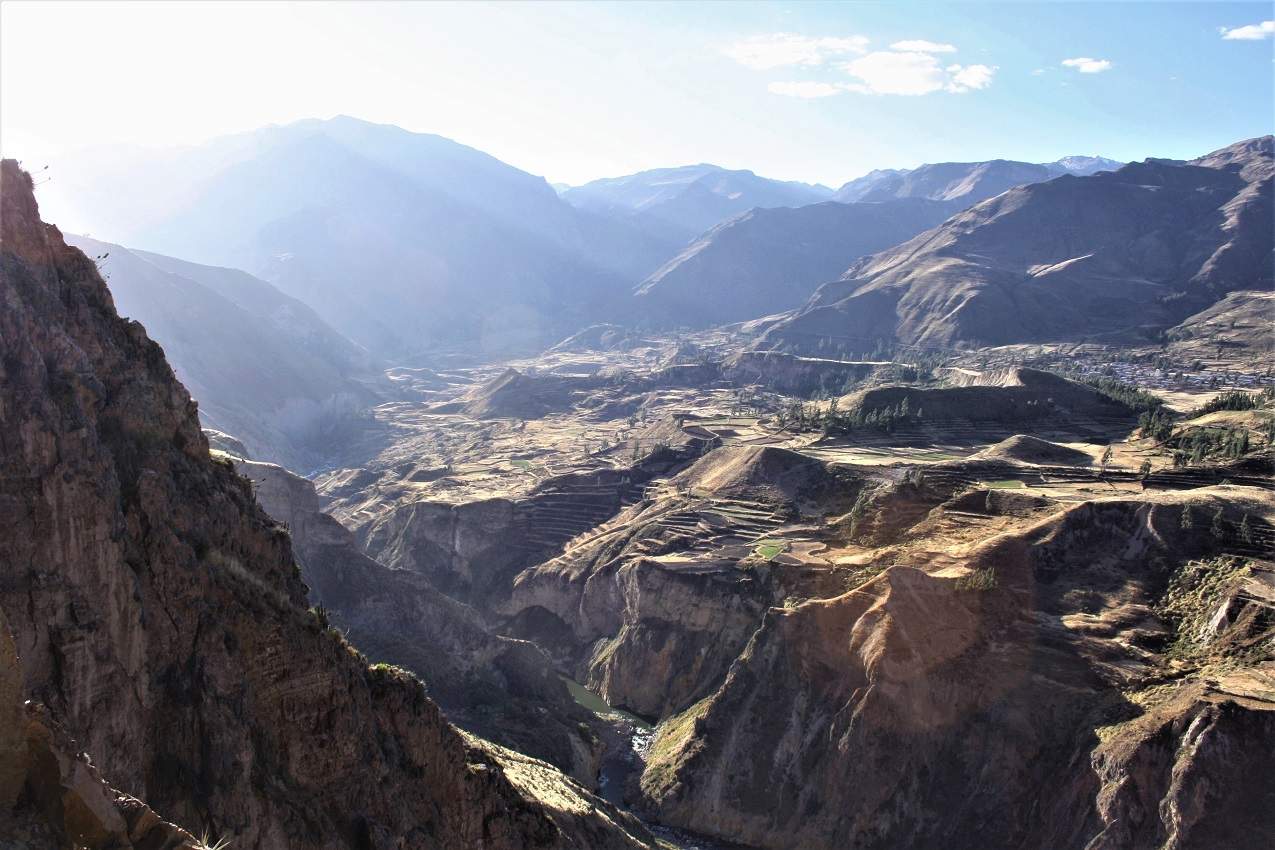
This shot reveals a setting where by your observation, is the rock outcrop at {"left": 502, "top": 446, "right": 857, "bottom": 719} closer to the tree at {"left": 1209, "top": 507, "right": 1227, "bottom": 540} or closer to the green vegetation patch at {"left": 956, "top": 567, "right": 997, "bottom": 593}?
the green vegetation patch at {"left": 956, "top": 567, "right": 997, "bottom": 593}

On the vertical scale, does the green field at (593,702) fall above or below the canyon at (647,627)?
below

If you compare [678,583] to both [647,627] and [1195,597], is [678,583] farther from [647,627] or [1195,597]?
[1195,597]

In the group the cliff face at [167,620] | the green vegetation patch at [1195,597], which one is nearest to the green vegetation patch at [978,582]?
the green vegetation patch at [1195,597]

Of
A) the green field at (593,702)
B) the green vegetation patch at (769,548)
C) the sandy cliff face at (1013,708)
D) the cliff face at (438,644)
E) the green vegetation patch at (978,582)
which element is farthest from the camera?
the green vegetation patch at (769,548)

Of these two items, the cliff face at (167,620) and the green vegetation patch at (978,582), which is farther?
the green vegetation patch at (978,582)

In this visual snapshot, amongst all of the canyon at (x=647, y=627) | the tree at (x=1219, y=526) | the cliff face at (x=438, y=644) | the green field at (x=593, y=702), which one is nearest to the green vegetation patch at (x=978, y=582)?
the canyon at (x=647, y=627)

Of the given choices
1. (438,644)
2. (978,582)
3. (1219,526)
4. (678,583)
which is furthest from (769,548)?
(1219,526)

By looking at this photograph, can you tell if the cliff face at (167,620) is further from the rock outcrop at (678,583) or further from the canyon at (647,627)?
the rock outcrop at (678,583)

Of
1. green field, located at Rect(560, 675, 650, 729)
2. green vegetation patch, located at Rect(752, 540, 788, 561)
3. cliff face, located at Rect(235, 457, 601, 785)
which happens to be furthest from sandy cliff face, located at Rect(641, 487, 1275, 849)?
green vegetation patch, located at Rect(752, 540, 788, 561)

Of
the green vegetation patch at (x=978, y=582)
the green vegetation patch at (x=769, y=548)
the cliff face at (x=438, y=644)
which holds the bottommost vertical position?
the cliff face at (x=438, y=644)

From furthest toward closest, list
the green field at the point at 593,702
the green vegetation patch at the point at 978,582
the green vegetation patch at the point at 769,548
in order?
the green vegetation patch at the point at 769,548
the green field at the point at 593,702
the green vegetation patch at the point at 978,582
